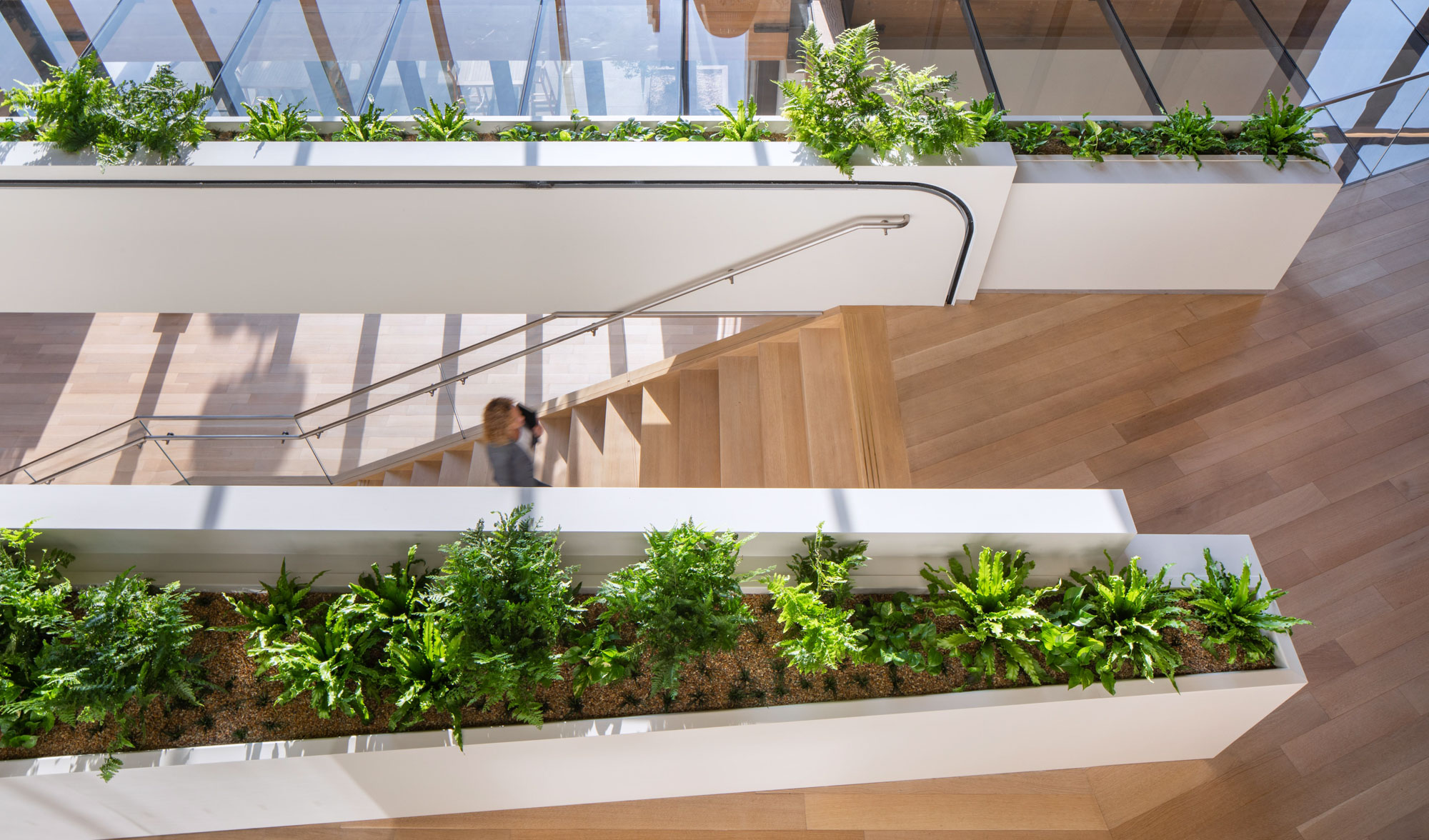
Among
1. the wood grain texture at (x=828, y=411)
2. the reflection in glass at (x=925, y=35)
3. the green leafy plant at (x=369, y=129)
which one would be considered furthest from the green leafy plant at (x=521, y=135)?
the reflection in glass at (x=925, y=35)

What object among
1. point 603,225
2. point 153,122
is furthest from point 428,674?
point 153,122

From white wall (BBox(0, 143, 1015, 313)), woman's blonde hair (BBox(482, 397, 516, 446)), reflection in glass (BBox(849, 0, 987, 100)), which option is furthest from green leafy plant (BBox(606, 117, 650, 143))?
reflection in glass (BBox(849, 0, 987, 100))

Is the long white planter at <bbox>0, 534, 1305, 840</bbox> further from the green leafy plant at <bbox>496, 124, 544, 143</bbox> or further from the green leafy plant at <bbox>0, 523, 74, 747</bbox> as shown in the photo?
the green leafy plant at <bbox>496, 124, 544, 143</bbox>

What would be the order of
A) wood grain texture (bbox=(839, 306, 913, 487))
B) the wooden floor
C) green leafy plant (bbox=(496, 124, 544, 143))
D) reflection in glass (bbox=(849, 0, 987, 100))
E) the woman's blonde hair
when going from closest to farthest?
the wooden floor, wood grain texture (bbox=(839, 306, 913, 487)), the woman's blonde hair, green leafy plant (bbox=(496, 124, 544, 143)), reflection in glass (bbox=(849, 0, 987, 100))

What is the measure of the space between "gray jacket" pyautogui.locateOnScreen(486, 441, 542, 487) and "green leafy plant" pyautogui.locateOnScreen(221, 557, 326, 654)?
5.45ft

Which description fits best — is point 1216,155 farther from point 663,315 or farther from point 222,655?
point 222,655

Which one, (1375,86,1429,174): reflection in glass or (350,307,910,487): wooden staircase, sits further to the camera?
(1375,86,1429,174): reflection in glass

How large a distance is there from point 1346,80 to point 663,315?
187 inches

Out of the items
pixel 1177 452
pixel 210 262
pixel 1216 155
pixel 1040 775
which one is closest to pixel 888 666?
pixel 1040 775

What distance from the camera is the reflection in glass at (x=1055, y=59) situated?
557 centimetres

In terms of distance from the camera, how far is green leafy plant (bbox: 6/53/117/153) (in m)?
4.81

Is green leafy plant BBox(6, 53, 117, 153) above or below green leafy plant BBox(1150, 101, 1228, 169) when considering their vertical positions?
above

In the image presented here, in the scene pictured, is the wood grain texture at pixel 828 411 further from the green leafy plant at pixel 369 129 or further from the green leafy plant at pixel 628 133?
the green leafy plant at pixel 369 129

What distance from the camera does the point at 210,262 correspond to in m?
5.49
